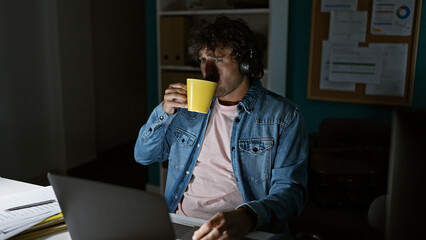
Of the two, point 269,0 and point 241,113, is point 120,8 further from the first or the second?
point 241,113

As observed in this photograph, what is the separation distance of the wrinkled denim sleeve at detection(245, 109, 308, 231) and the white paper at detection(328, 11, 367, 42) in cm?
138

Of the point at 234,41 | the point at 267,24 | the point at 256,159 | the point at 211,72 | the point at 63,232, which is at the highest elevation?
the point at 267,24

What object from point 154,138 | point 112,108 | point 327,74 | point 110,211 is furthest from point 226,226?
point 112,108

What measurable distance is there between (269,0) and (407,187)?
7.49ft

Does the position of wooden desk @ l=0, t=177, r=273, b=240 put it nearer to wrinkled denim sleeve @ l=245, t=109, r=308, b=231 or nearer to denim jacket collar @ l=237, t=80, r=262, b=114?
wrinkled denim sleeve @ l=245, t=109, r=308, b=231

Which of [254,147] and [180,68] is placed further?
[180,68]

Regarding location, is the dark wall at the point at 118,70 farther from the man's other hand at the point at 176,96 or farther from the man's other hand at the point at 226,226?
the man's other hand at the point at 226,226

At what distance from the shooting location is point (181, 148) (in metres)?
1.61

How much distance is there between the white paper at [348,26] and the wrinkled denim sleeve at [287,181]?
1.38m

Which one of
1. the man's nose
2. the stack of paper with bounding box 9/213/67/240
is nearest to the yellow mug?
the man's nose

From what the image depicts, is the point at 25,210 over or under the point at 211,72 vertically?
under

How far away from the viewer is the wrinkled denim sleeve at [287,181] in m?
1.24

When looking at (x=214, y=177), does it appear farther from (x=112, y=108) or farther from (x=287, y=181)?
(x=112, y=108)

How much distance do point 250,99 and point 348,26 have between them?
4.65ft
